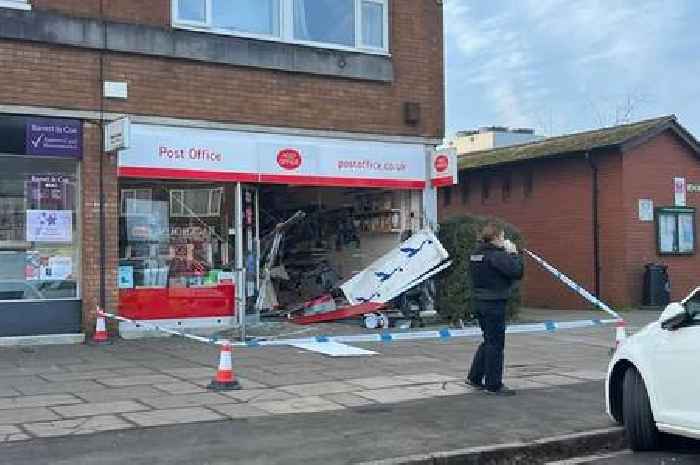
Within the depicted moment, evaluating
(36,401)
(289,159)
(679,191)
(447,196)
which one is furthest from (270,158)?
(447,196)

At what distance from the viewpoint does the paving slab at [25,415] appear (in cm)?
764

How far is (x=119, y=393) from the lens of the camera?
29.6 feet

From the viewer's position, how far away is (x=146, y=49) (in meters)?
13.4

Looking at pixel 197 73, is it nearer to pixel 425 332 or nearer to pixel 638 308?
pixel 425 332

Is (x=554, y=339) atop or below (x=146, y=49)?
below

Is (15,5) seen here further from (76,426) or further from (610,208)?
(610,208)

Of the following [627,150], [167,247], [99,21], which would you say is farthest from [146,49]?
[627,150]

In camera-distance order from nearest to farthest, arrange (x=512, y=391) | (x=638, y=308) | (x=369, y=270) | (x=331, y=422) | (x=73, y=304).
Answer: (x=331, y=422) → (x=512, y=391) → (x=73, y=304) → (x=369, y=270) → (x=638, y=308)

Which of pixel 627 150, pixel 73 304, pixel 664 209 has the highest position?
pixel 627 150

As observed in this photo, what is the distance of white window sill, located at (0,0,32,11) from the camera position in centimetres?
1244

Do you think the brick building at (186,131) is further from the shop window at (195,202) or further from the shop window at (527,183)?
the shop window at (527,183)

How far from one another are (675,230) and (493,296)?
43.9ft

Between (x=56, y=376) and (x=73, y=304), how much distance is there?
3120 mm

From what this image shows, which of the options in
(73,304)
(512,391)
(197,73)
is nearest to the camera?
(512,391)
